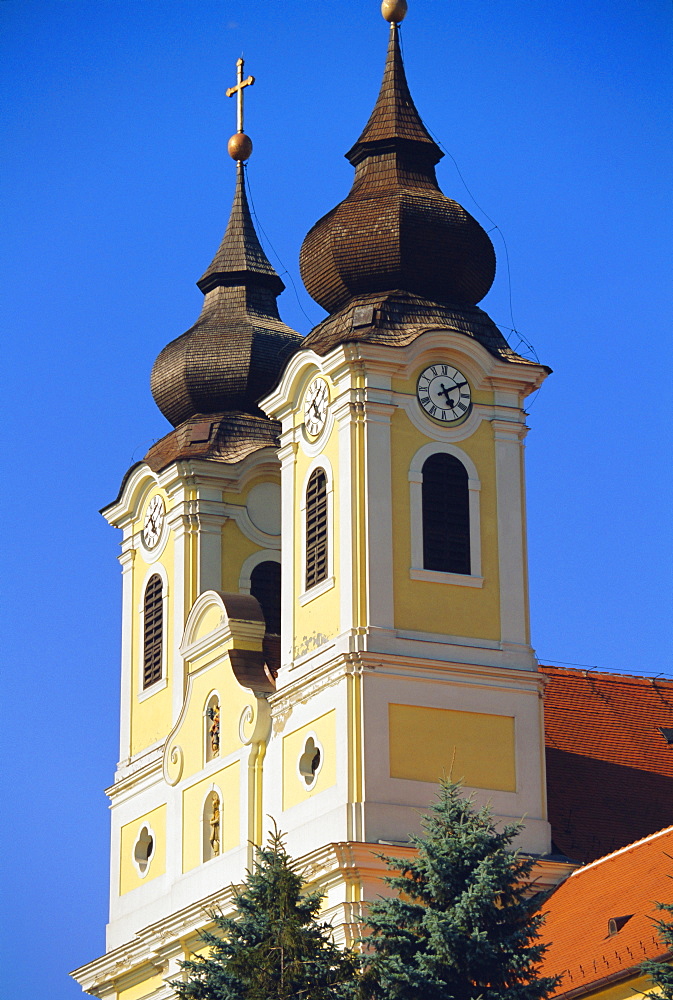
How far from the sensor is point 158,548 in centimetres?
4225

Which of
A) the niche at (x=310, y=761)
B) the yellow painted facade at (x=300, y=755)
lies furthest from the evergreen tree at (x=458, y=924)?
the niche at (x=310, y=761)

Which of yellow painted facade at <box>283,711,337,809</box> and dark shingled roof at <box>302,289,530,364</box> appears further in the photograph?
dark shingled roof at <box>302,289,530,364</box>

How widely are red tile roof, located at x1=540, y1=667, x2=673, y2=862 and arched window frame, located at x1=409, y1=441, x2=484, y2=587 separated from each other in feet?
11.2

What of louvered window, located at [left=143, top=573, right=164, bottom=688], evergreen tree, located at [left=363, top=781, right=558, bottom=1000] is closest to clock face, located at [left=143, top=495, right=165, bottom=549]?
louvered window, located at [left=143, top=573, right=164, bottom=688]

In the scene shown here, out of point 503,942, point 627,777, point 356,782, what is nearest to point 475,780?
point 356,782

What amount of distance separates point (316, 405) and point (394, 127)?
4803mm

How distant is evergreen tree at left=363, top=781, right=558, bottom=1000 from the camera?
27.8m

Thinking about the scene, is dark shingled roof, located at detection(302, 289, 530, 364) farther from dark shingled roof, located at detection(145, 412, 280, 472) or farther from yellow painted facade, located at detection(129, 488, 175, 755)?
yellow painted facade, located at detection(129, 488, 175, 755)

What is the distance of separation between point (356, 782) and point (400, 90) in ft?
36.8

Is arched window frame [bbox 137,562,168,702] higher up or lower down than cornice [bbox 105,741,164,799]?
higher up

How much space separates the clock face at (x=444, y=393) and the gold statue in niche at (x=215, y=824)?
647 cm

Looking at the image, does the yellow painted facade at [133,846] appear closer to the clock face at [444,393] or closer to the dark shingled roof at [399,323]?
Result: the dark shingled roof at [399,323]

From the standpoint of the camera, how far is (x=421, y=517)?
117ft

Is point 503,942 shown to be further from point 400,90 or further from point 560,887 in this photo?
point 400,90
